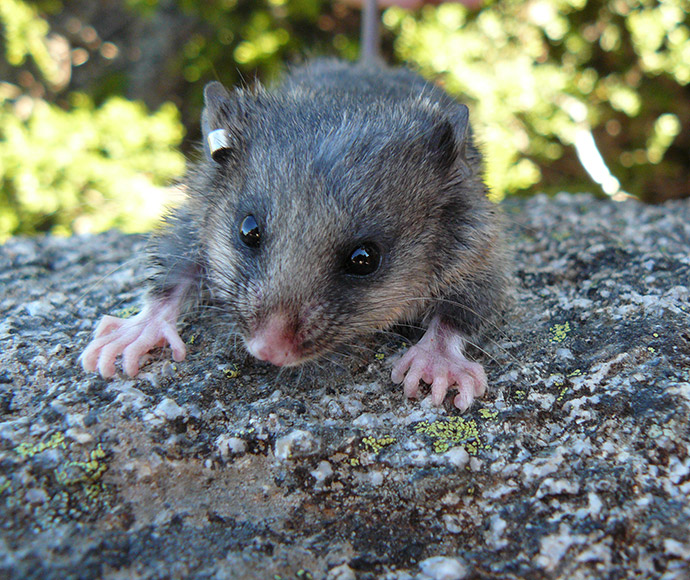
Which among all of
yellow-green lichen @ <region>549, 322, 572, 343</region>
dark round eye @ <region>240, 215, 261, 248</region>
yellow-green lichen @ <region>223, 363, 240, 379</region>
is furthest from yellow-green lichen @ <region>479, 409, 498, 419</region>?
dark round eye @ <region>240, 215, 261, 248</region>

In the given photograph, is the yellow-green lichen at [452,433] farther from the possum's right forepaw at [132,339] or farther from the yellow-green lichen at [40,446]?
the yellow-green lichen at [40,446]

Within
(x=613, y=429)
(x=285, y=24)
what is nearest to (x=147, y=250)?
(x=613, y=429)

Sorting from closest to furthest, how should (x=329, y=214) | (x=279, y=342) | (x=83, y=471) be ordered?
(x=83, y=471)
(x=279, y=342)
(x=329, y=214)

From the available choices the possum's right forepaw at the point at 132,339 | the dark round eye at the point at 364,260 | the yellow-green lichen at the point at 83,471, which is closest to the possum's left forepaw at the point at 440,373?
the dark round eye at the point at 364,260

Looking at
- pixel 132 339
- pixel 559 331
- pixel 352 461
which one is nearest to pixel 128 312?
pixel 132 339

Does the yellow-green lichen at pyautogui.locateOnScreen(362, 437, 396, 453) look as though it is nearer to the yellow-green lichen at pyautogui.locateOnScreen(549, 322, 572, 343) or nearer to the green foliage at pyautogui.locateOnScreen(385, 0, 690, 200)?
the yellow-green lichen at pyautogui.locateOnScreen(549, 322, 572, 343)

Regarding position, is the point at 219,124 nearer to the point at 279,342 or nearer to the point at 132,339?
the point at 132,339
